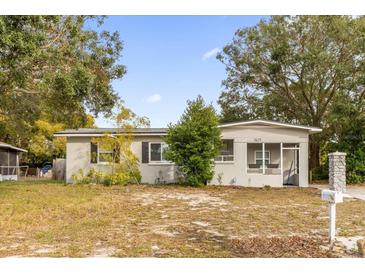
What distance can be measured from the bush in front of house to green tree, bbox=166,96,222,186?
2146 millimetres

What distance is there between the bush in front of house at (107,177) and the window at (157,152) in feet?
3.53

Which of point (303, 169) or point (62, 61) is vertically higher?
point (62, 61)

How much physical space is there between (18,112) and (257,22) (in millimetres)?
15781

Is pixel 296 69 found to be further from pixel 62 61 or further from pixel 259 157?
pixel 62 61

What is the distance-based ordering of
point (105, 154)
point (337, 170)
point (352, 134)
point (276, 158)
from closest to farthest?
point (337, 170) → point (105, 154) → point (276, 158) → point (352, 134)

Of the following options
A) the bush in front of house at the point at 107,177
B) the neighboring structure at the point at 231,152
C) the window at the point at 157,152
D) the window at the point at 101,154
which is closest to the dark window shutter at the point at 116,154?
the window at the point at 101,154

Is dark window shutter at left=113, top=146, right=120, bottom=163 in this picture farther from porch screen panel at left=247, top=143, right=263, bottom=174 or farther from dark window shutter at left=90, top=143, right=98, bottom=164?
porch screen panel at left=247, top=143, right=263, bottom=174

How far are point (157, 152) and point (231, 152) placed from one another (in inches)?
134

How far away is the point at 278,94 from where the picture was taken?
75.8 ft

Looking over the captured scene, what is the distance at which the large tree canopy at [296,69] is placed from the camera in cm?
1967

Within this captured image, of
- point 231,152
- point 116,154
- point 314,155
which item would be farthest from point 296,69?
point 116,154

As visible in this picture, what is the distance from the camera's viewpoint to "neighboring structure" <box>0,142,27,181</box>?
24469 mm

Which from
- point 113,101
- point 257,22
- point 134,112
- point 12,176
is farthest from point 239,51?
point 12,176

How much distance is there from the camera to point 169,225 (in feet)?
24.2
